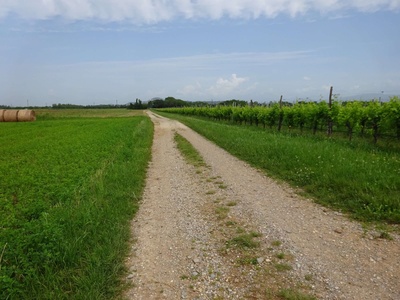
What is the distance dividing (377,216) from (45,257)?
5.74 m

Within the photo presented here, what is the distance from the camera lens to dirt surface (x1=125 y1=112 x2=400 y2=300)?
3.63 m

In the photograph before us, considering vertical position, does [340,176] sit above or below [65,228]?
above

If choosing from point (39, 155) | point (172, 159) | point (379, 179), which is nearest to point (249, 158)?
point (172, 159)

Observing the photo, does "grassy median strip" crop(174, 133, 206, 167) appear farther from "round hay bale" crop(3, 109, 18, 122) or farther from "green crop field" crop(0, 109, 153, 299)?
"round hay bale" crop(3, 109, 18, 122)

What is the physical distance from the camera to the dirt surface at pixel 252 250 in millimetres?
3629

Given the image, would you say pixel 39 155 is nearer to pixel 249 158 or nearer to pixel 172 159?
pixel 172 159

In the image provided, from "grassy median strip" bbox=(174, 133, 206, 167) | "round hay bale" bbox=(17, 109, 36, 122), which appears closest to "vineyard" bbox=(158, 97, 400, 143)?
"grassy median strip" bbox=(174, 133, 206, 167)

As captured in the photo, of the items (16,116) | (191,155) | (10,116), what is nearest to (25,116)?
(16,116)

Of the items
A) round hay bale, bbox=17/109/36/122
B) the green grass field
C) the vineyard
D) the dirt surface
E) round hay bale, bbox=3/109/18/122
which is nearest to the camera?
the dirt surface

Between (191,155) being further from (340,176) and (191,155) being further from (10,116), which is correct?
(10,116)

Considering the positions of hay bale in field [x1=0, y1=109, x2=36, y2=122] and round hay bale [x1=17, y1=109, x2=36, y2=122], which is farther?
round hay bale [x1=17, y1=109, x2=36, y2=122]

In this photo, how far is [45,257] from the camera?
13.5 feet

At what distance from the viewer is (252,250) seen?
15.0 ft

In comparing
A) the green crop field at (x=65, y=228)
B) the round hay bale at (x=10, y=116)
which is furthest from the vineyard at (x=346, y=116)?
the round hay bale at (x=10, y=116)
